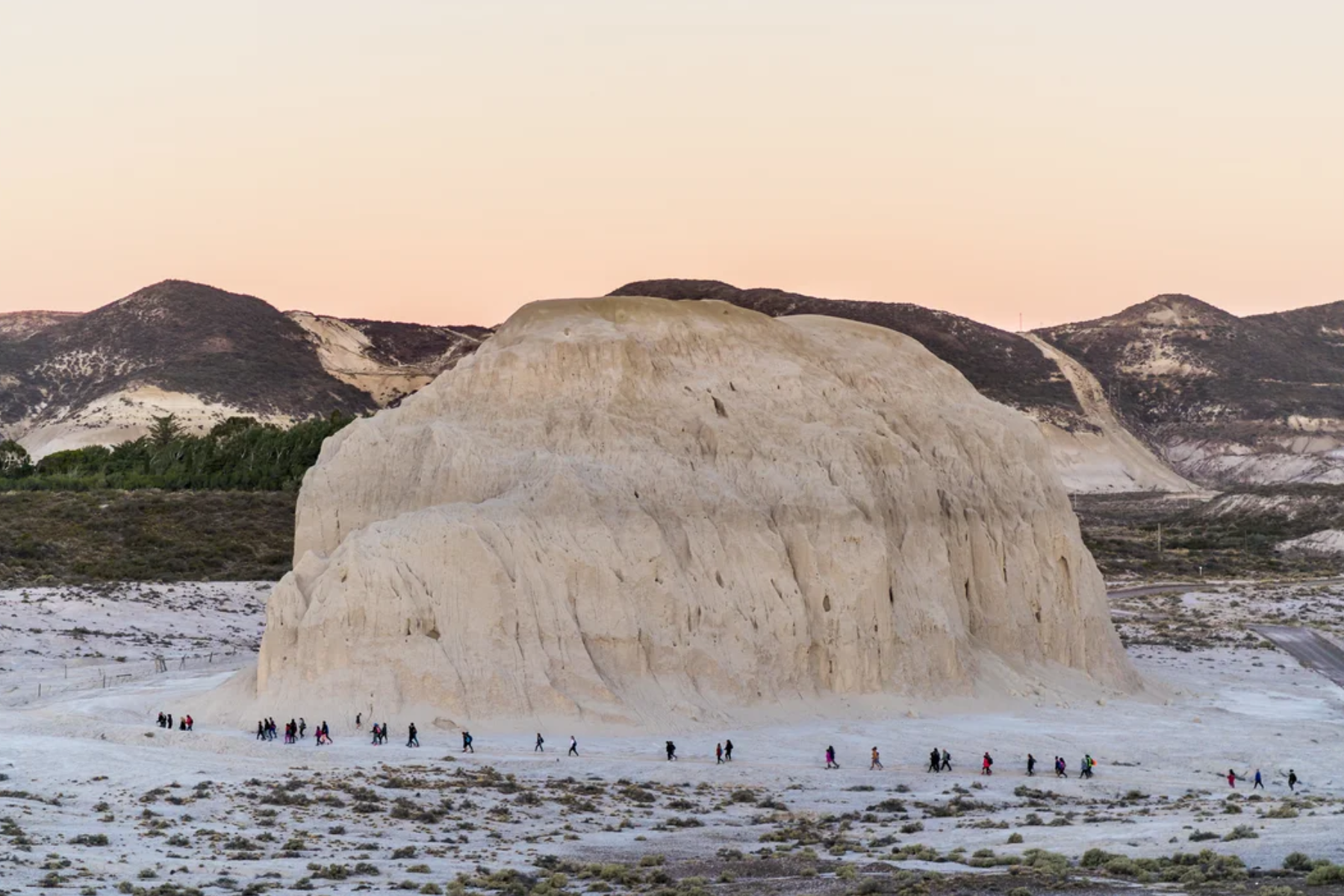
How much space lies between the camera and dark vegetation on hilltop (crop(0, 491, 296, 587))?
7231cm

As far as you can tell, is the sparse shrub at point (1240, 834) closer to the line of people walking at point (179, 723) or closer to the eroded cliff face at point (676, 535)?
the eroded cliff face at point (676, 535)

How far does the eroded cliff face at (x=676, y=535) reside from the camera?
37.5 m

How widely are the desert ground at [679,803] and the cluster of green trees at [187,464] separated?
158 ft

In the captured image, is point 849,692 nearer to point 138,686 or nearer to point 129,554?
point 138,686

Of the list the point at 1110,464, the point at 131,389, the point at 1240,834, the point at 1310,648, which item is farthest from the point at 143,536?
the point at 1110,464

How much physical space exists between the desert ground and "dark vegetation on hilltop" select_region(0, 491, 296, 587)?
79.9 feet

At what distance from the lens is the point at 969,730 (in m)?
39.3

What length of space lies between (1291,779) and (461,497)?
2039 centimetres

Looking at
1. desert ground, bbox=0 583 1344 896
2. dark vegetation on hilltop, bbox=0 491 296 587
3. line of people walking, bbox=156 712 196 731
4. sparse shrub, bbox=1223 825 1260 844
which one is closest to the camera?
desert ground, bbox=0 583 1344 896

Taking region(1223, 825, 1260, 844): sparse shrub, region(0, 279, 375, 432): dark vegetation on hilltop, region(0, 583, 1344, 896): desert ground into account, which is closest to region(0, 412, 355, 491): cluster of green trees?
region(0, 583, 1344, 896): desert ground

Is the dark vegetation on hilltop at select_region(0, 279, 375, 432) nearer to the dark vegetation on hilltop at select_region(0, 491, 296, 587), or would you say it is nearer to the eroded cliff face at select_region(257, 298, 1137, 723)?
the dark vegetation on hilltop at select_region(0, 491, 296, 587)

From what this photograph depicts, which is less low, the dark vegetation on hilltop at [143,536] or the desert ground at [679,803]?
the dark vegetation on hilltop at [143,536]

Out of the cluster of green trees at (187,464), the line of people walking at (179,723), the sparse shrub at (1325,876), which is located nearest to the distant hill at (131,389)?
the cluster of green trees at (187,464)

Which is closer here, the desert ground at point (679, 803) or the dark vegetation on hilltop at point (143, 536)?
the desert ground at point (679, 803)
